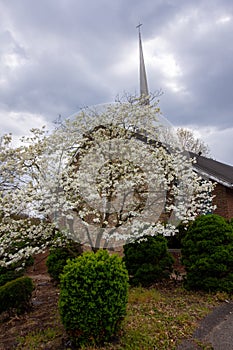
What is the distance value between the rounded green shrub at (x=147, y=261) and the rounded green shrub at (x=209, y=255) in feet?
1.74

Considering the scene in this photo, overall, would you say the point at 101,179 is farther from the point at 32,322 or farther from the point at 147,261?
the point at 32,322

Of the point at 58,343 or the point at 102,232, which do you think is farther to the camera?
the point at 102,232

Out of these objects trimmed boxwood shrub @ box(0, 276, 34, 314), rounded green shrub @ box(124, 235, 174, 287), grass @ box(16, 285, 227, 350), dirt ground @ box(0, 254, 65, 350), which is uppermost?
rounded green shrub @ box(124, 235, 174, 287)

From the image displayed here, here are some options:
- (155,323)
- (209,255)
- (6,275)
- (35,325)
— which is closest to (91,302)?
(155,323)

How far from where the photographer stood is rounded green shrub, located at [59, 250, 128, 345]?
2941 millimetres

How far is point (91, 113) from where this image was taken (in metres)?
6.41

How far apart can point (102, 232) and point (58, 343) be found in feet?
8.32

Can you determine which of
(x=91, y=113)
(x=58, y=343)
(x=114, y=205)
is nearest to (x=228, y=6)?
(x=91, y=113)

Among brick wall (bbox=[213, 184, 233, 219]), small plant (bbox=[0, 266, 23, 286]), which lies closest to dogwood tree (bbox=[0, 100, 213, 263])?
small plant (bbox=[0, 266, 23, 286])

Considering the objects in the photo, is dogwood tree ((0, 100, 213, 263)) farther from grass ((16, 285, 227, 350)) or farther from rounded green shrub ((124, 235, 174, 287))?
grass ((16, 285, 227, 350))

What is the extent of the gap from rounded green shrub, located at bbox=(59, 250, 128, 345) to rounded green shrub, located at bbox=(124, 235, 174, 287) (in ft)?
8.32

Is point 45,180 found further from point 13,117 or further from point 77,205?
point 13,117

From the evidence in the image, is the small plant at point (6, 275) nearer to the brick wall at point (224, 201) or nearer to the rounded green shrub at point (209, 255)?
the rounded green shrub at point (209, 255)

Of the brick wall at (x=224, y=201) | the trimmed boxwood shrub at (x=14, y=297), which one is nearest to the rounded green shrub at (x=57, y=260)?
the trimmed boxwood shrub at (x=14, y=297)
